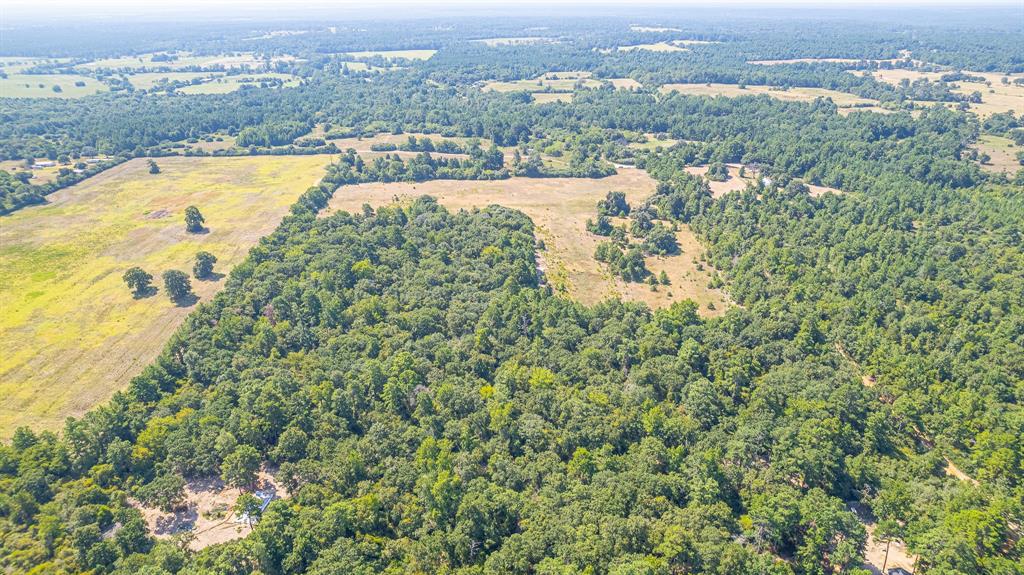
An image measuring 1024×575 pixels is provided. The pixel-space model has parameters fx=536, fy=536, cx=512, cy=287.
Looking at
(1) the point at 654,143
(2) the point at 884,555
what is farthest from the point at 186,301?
(1) the point at 654,143

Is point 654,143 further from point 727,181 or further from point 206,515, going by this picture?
point 206,515

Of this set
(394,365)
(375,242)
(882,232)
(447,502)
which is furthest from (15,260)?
(882,232)

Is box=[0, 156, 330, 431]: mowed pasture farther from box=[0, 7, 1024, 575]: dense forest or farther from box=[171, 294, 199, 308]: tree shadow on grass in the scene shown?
box=[0, 7, 1024, 575]: dense forest

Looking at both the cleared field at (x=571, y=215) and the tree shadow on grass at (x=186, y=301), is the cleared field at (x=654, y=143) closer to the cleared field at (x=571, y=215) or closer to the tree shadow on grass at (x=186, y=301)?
the cleared field at (x=571, y=215)

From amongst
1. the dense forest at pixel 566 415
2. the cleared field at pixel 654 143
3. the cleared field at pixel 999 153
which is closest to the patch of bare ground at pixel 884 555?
the dense forest at pixel 566 415

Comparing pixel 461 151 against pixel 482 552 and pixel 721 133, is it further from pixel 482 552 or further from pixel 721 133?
pixel 482 552

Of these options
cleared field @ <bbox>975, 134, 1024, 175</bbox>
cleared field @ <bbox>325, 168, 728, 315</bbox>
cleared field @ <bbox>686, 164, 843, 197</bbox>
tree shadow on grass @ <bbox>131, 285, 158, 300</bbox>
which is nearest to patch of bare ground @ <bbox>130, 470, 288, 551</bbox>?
tree shadow on grass @ <bbox>131, 285, 158, 300</bbox>
